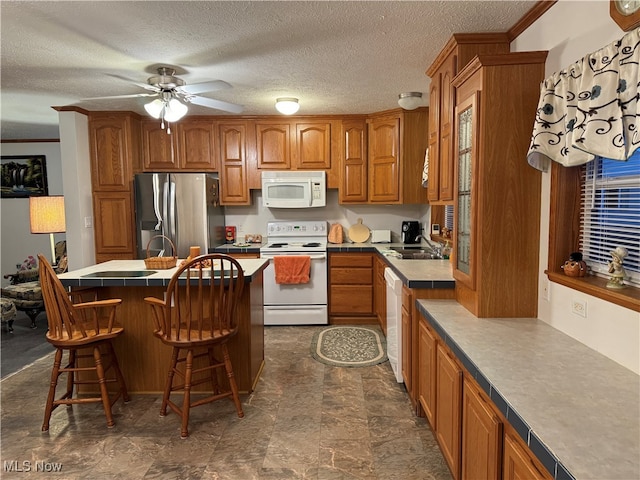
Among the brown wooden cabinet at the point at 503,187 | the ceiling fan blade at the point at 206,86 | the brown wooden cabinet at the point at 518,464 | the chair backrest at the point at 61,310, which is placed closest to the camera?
the brown wooden cabinet at the point at 518,464

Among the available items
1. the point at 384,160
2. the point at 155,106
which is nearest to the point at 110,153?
the point at 155,106

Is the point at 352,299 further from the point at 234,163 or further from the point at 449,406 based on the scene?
the point at 449,406

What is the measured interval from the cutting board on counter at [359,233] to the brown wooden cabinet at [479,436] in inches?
133

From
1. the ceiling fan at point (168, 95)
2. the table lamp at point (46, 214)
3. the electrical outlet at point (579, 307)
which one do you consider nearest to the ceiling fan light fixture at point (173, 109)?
the ceiling fan at point (168, 95)

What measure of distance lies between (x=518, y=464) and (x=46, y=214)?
468 centimetres

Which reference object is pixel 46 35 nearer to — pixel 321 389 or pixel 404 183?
pixel 321 389

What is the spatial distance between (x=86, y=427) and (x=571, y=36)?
332 cm

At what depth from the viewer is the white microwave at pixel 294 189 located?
4594 millimetres

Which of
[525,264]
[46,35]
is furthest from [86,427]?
[525,264]

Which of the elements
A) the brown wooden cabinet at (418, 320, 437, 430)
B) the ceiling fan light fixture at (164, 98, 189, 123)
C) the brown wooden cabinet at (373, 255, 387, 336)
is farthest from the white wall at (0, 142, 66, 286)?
the brown wooden cabinet at (418, 320, 437, 430)

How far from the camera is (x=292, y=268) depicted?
4.34 meters

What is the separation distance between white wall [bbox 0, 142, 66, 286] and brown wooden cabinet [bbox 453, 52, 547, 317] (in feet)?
18.9

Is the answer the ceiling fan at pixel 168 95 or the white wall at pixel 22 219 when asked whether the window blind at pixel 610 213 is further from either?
the white wall at pixel 22 219

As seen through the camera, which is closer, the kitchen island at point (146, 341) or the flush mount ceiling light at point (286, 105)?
the kitchen island at point (146, 341)
